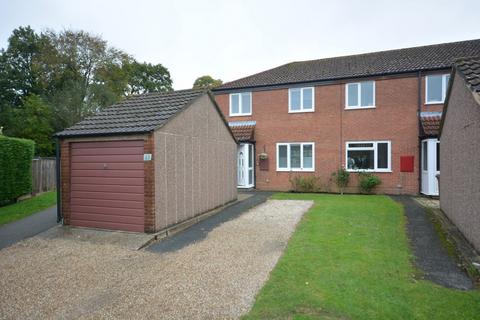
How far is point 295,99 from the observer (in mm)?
16422

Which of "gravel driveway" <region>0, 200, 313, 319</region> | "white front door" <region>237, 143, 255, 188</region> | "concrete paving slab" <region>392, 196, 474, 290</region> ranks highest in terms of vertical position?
"white front door" <region>237, 143, 255, 188</region>

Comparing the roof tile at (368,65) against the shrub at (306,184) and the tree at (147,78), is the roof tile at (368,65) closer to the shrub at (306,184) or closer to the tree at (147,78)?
the shrub at (306,184)

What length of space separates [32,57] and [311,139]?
114ft

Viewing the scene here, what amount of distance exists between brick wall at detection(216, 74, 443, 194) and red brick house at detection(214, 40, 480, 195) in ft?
0.14

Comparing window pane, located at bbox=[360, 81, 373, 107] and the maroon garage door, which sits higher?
window pane, located at bbox=[360, 81, 373, 107]

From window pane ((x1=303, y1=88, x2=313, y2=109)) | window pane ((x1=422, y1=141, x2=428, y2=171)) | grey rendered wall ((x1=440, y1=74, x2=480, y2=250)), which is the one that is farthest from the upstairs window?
grey rendered wall ((x1=440, y1=74, x2=480, y2=250))

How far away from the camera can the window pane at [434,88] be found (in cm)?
1391

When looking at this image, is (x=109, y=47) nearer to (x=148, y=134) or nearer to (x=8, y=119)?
(x=8, y=119)

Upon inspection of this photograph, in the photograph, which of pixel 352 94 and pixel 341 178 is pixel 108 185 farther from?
pixel 352 94

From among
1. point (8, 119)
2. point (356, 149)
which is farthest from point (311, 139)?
point (8, 119)

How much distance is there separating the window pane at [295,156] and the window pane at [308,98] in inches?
84.2

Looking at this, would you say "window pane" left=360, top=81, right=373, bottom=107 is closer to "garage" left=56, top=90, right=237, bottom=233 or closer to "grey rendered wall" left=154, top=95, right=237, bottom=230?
"grey rendered wall" left=154, top=95, right=237, bottom=230

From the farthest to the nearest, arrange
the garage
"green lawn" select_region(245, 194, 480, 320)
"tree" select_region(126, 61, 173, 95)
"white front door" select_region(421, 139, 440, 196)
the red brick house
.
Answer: "tree" select_region(126, 61, 173, 95) → the red brick house → "white front door" select_region(421, 139, 440, 196) → the garage → "green lawn" select_region(245, 194, 480, 320)

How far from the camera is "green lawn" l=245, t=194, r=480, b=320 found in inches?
146
